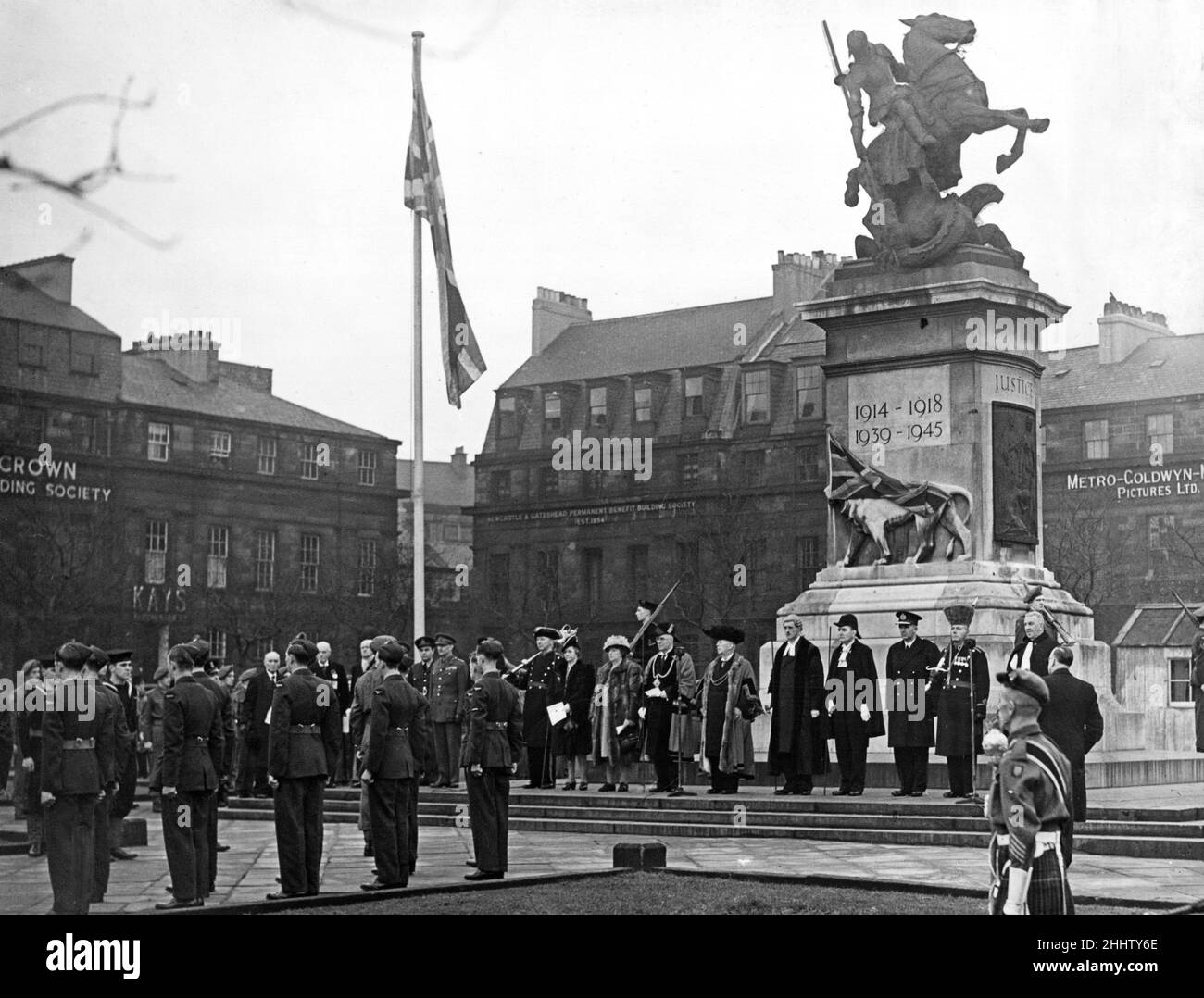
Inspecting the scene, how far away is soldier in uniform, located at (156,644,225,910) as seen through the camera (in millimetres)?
14766

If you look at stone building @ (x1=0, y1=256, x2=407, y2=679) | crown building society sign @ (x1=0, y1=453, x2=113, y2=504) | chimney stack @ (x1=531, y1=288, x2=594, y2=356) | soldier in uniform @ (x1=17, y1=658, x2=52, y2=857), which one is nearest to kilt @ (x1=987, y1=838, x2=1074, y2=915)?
soldier in uniform @ (x1=17, y1=658, x2=52, y2=857)

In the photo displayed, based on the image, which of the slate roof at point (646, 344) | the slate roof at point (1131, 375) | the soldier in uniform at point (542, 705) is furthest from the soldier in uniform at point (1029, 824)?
the slate roof at point (646, 344)

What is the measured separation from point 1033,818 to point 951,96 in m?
15.1

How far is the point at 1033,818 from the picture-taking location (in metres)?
10.4

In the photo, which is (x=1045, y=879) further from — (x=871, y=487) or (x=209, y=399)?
(x=209, y=399)

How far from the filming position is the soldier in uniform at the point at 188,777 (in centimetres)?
1477

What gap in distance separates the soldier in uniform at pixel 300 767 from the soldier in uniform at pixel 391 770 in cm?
35

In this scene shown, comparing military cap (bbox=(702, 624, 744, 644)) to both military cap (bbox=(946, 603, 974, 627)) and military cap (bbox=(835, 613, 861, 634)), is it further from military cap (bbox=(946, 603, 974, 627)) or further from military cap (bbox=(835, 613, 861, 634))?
military cap (bbox=(946, 603, 974, 627))

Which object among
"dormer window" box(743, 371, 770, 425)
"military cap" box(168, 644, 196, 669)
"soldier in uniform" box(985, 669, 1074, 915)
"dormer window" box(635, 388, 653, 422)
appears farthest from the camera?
"dormer window" box(635, 388, 653, 422)

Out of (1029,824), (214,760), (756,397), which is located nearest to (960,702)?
(214,760)

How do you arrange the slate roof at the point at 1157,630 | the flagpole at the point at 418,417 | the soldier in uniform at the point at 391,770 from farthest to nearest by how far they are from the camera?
the slate roof at the point at 1157,630, the flagpole at the point at 418,417, the soldier in uniform at the point at 391,770

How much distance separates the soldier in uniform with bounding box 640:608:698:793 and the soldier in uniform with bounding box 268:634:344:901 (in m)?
7.07

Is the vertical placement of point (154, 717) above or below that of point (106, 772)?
above

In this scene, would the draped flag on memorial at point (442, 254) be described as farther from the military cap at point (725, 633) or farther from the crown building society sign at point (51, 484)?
the crown building society sign at point (51, 484)
